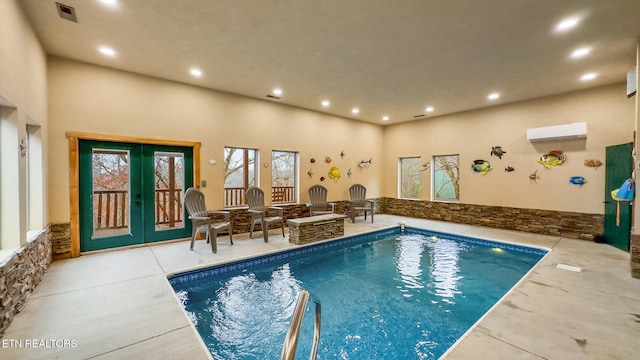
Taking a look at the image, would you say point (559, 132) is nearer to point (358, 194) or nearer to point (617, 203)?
point (617, 203)

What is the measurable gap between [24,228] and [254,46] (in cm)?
347

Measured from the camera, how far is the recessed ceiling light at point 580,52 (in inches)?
152

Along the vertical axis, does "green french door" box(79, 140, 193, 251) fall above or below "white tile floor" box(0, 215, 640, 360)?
above

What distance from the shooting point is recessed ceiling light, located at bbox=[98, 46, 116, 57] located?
12.9 ft

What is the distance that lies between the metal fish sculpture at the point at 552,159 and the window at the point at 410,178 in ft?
9.89

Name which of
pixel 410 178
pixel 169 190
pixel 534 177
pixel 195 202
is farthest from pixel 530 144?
pixel 169 190

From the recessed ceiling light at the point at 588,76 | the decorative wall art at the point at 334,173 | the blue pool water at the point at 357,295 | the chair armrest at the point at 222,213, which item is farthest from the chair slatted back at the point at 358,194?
the recessed ceiling light at the point at 588,76

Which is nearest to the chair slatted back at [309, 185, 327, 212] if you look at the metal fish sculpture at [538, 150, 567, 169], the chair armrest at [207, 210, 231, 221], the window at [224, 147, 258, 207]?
the window at [224, 147, 258, 207]

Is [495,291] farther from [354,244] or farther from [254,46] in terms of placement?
[254,46]

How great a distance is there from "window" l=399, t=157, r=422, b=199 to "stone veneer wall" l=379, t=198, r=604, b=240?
0.32 m

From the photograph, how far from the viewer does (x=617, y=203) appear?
4.95 m

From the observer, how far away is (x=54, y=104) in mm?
4207

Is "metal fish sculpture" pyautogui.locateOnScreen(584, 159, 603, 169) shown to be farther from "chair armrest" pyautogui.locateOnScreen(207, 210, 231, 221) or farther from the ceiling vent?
the ceiling vent

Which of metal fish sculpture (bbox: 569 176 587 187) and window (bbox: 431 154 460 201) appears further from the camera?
window (bbox: 431 154 460 201)
